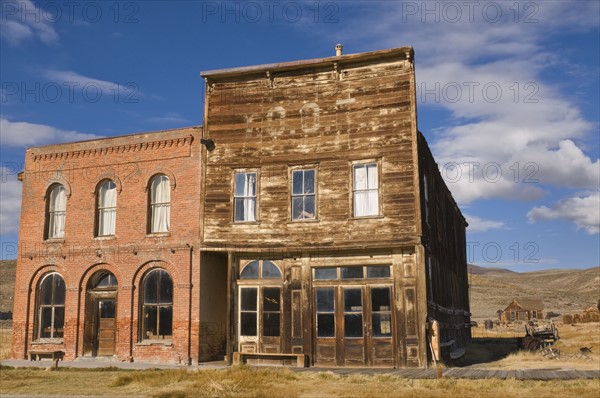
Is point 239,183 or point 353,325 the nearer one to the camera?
point 353,325

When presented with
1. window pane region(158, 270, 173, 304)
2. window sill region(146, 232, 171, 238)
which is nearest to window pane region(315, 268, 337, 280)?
window pane region(158, 270, 173, 304)

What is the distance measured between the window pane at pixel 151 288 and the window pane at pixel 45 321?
14.2 ft

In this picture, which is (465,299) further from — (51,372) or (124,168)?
(51,372)

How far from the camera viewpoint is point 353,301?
19250 mm

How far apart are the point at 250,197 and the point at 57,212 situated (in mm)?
8405

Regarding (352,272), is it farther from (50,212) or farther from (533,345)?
(50,212)

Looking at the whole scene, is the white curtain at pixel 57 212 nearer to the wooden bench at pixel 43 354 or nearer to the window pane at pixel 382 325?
the wooden bench at pixel 43 354

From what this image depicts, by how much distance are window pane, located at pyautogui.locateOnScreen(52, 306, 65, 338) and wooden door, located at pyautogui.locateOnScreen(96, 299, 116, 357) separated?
1.59 meters

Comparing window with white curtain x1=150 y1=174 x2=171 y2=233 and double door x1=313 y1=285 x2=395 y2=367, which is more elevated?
window with white curtain x1=150 y1=174 x2=171 y2=233

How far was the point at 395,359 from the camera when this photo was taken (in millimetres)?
18344

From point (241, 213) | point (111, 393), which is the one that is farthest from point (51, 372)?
point (241, 213)

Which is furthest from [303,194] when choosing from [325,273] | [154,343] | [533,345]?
[533,345]

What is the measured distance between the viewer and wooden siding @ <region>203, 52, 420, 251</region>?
62.9ft

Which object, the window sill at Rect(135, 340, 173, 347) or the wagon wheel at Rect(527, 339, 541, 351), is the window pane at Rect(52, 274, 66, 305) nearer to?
the window sill at Rect(135, 340, 173, 347)
